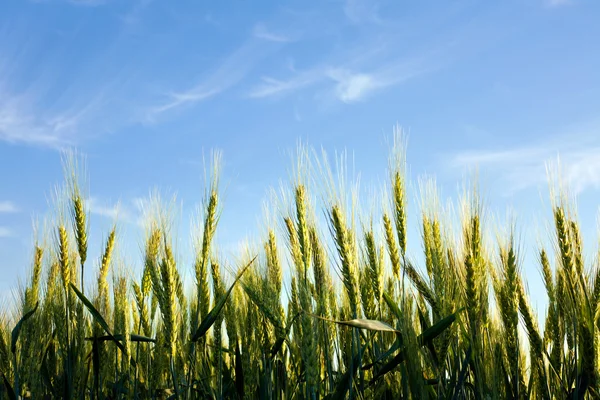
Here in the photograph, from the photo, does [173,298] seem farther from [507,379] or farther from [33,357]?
[507,379]

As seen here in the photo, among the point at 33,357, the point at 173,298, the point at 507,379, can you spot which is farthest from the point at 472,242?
the point at 33,357

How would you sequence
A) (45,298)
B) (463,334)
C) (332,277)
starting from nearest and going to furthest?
(463,334)
(332,277)
(45,298)

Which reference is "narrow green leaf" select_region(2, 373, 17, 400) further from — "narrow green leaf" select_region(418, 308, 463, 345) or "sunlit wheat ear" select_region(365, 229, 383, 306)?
"narrow green leaf" select_region(418, 308, 463, 345)

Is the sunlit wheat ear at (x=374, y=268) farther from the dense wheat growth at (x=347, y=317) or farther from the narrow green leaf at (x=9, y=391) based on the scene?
the narrow green leaf at (x=9, y=391)

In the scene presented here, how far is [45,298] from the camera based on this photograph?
4.61 metres

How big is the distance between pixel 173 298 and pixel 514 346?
1820 millimetres

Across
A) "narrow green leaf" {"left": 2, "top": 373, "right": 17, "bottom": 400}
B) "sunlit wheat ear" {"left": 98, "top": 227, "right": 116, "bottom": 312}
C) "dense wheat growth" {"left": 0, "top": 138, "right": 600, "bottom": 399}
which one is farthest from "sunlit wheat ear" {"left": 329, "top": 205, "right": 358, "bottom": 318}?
"narrow green leaf" {"left": 2, "top": 373, "right": 17, "bottom": 400}

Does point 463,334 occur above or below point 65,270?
below

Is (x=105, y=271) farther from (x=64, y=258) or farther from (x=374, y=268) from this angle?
(x=374, y=268)

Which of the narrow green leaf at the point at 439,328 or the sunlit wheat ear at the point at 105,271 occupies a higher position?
the sunlit wheat ear at the point at 105,271

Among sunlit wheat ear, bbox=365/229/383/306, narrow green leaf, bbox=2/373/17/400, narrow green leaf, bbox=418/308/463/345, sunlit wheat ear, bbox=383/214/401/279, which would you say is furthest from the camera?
narrow green leaf, bbox=2/373/17/400

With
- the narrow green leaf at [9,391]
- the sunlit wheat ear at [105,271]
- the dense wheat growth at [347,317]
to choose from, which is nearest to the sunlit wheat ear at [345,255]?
the dense wheat growth at [347,317]

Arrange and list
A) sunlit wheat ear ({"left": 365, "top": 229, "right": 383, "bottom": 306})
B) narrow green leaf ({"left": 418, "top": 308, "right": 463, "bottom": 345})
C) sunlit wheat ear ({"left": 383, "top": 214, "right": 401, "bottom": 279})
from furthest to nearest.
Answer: sunlit wheat ear ({"left": 383, "top": 214, "right": 401, "bottom": 279})
sunlit wheat ear ({"left": 365, "top": 229, "right": 383, "bottom": 306})
narrow green leaf ({"left": 418, "top": 308, "right": 463, "bottom": 345})

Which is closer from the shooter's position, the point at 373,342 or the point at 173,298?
the point at 173,298
